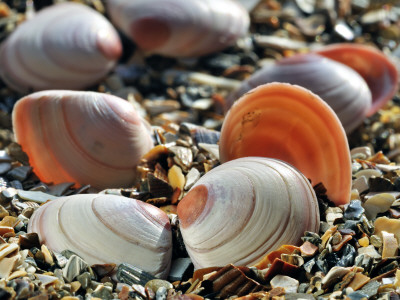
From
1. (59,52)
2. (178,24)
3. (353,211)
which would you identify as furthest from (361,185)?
(59,52)

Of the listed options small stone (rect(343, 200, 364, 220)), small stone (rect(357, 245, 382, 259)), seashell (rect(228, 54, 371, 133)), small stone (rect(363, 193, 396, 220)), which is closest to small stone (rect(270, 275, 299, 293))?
small stone (rect(357, 245, 382, 259))

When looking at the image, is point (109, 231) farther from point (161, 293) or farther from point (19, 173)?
point (19, 173)

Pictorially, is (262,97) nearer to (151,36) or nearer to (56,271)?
(56,271)

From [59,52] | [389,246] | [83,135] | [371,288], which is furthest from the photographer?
[59,52]

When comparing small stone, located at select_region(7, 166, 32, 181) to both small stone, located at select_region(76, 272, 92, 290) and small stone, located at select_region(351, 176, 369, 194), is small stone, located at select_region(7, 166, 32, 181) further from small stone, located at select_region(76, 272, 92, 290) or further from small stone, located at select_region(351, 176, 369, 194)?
small stone, located at select_region(351, 176, 369, 194)

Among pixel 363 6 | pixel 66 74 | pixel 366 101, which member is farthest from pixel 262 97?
pixel 363 6

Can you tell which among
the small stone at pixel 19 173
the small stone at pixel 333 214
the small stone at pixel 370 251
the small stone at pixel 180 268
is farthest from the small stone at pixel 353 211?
the small stone at pixel 19 173

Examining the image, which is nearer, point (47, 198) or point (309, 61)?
point (47, 198)
